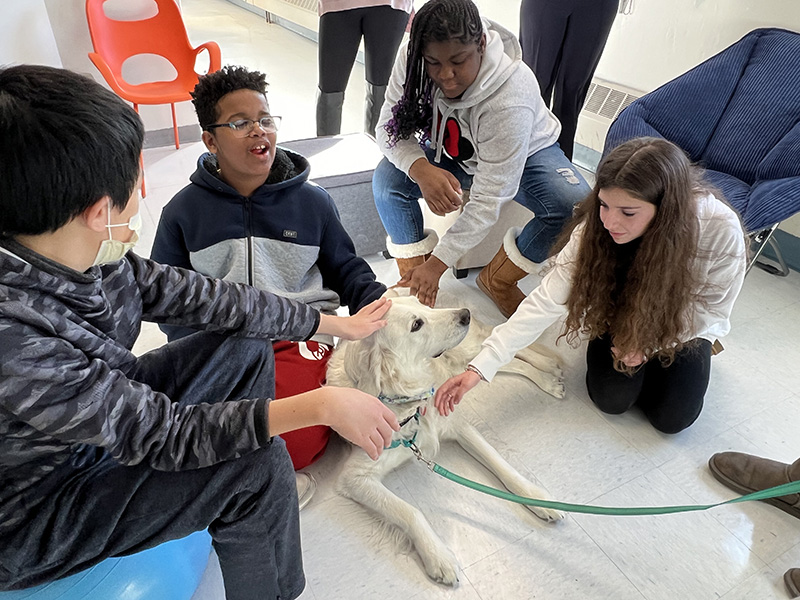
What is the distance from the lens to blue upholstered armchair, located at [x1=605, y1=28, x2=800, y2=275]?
2146 millimetres

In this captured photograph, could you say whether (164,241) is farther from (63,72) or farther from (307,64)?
(307,64)

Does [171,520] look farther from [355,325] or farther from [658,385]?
[658,385]

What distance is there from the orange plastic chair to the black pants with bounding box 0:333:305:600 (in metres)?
2.41

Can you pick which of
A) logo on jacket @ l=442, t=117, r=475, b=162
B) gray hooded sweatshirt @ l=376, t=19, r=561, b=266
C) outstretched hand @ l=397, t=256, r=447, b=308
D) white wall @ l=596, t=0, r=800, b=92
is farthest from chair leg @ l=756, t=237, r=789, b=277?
outstretched hand @ l=397, t=256, r=447, b=308

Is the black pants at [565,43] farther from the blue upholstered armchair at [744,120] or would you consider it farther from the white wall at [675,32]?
the white wall at [675,32]

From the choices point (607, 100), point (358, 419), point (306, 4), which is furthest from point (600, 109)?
point (306, 4)

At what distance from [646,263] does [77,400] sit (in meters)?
1.36

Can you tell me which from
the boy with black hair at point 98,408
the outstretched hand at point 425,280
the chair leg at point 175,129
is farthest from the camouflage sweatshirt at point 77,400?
the chair leg at point 175,129

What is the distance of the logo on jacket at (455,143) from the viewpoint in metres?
2.02

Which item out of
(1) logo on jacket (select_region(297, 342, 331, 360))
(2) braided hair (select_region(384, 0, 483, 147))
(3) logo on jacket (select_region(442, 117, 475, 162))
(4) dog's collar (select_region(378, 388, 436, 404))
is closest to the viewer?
(4) dog's collar (select_region(378, 388, 436, 404))

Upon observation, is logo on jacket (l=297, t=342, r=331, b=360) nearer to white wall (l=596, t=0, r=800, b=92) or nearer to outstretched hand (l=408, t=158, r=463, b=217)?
outstretched hand (l=408, t=158, r=463, b=217)

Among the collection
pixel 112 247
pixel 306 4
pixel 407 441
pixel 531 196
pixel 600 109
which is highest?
pixel 112 247

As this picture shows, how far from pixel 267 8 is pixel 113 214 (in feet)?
22.5

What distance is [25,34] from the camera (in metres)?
2.79
